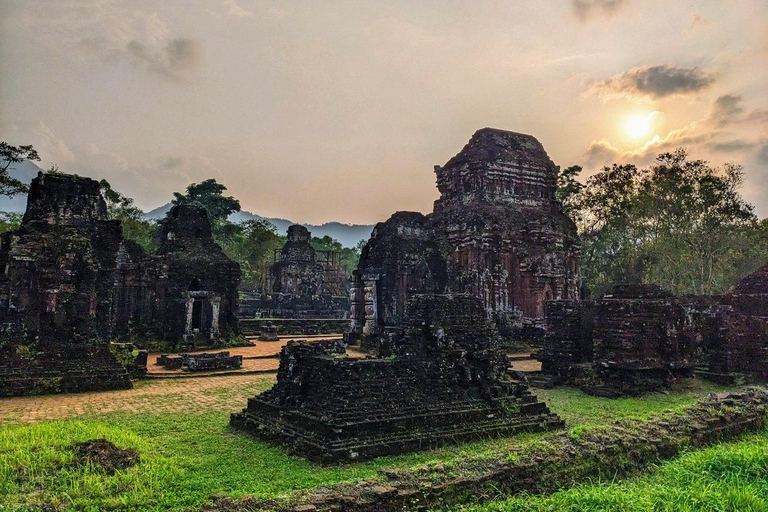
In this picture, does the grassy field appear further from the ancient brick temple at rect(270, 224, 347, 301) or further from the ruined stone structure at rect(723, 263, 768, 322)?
the ancient brick temple at rect(270, 224, 347, 301)

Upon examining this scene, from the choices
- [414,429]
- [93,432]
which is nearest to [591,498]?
[414,429]

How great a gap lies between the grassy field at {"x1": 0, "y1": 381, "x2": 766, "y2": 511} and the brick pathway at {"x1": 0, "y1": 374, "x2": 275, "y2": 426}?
0.74 m

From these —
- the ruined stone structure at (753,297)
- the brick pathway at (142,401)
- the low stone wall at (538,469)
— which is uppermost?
the ruined stone structure at (753,297)

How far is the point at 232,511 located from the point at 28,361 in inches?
420

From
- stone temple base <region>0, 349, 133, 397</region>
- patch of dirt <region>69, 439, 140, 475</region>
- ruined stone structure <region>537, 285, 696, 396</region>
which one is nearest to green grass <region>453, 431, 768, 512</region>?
patch of dirt <region>69, 439, 140, 475</region>

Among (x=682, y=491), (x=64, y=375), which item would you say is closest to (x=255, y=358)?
(x=64, y=375)

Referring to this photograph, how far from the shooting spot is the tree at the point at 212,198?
50.0m

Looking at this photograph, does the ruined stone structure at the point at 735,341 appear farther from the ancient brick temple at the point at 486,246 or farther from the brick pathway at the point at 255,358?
the brick pathway at the point at 255,358

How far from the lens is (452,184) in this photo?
24.3 metres

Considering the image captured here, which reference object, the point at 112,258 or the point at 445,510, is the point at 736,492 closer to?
the point at 445,510

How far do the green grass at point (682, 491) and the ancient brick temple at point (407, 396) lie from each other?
2.59 metres

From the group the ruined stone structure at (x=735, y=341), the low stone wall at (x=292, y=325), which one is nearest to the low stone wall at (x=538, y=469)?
the ruined stone structure at (x=735, y=341)

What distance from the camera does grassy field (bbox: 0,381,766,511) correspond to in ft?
16.8

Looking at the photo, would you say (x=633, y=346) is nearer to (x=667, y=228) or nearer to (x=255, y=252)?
(x=667, y=228)
